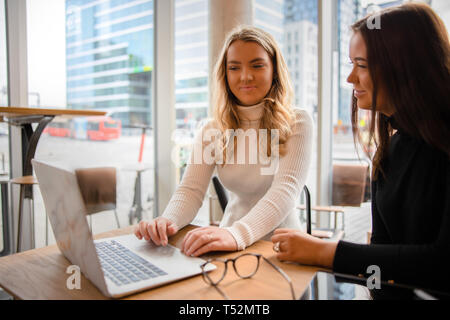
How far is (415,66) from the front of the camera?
746 millimetres

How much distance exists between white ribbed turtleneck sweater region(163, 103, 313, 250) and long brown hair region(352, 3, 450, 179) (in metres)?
0.42

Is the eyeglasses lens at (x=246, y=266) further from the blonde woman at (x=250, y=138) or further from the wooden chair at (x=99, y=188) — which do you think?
the wooden chair at (x=99, y=188)

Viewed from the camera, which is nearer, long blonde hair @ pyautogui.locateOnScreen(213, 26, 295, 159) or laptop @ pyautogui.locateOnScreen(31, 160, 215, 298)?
laptop @ pyautogui.locateOnScreen(31, 160, 215, 298)

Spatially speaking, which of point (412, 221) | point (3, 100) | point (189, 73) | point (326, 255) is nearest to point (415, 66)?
point (412, 221)

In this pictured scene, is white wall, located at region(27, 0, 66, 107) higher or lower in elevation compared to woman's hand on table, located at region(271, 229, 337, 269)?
higher

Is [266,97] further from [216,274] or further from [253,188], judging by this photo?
[216,274]

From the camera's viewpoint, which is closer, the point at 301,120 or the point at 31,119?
the point at 301,120

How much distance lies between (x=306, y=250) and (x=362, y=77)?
A: 462 millimetres

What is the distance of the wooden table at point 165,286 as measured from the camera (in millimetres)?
572

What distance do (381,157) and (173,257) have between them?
2.00 feet

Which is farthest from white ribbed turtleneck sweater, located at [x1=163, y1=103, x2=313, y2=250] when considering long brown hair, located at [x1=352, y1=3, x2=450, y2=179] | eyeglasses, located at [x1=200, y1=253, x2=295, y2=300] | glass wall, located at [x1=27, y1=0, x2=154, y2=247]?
glass wall, located at [x1=27, y1=0, x2=154, y2=247]

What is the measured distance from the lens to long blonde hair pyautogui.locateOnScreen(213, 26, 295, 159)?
1.27 metres

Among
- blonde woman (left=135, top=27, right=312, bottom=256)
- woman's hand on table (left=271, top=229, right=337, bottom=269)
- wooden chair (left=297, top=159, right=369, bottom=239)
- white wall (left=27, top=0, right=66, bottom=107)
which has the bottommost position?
wooden chair (left=297, top=159, right=369, bottom=239)

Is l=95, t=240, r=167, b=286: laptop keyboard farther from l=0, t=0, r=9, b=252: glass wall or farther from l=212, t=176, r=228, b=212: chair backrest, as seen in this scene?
l=0, t=0, r=9, b=252: glass wall
